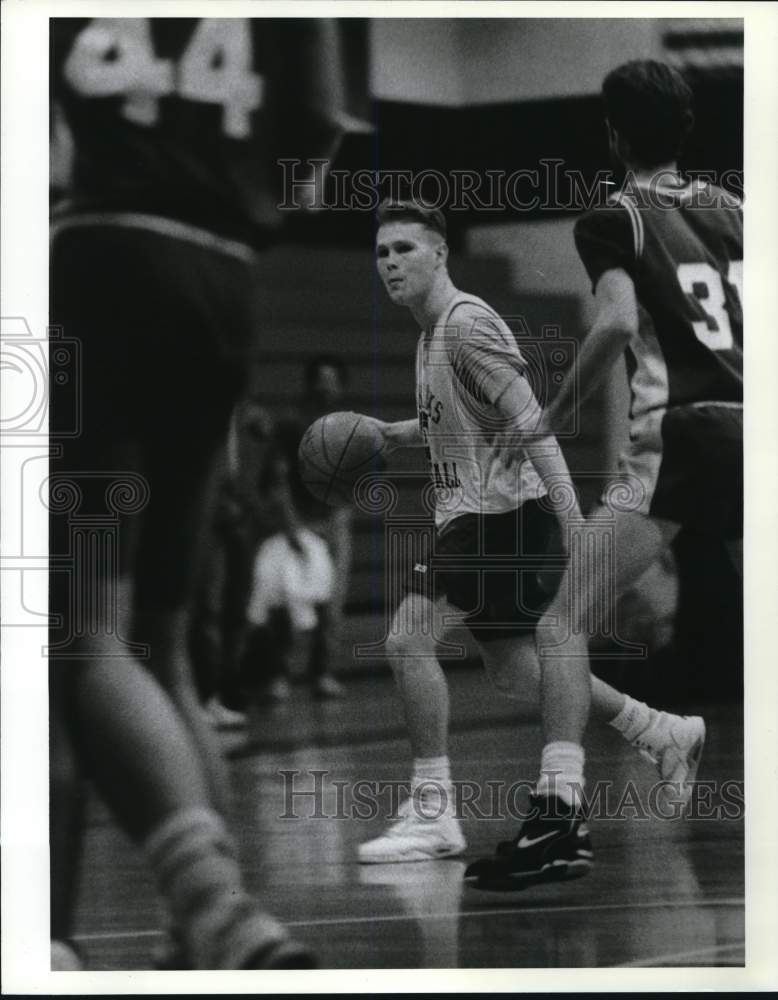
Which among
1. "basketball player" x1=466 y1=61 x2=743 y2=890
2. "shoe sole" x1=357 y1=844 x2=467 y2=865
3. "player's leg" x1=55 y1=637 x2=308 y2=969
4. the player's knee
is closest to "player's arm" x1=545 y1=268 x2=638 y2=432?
"basketball player" x1=466 y1=61 x2=743 y2=890

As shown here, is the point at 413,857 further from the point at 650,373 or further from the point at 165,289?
the point at 165,289

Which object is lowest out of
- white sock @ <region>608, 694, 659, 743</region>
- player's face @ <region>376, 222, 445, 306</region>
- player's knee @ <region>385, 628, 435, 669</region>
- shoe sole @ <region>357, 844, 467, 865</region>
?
shoe sole @ <region>357, 844, 467, 865</region>

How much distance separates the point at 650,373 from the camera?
445 centimetres

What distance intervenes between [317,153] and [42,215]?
2.93 feet

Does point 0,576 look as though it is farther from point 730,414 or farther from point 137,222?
point 730,414

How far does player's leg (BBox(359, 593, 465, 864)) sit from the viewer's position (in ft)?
14.5

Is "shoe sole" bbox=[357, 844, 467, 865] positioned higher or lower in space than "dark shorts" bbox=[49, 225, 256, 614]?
lower

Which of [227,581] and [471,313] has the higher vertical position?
[471,313]

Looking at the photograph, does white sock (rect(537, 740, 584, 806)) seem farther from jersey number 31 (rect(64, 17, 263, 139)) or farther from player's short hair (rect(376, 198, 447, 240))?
jersey number 31 (rect(64, 17, 263, 139))

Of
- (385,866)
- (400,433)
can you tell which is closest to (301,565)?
(400,433)

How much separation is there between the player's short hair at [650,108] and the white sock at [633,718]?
1726mm

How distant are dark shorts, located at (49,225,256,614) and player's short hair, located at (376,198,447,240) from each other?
458 millimetres

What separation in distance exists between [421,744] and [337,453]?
964 mm

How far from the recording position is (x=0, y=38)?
14.5 ft
